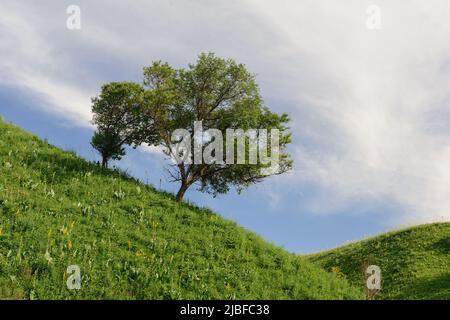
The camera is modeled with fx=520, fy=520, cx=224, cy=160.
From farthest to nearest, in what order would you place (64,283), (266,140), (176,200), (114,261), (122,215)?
(266,140), (176,200), (122,215), (114,261), (64,283)

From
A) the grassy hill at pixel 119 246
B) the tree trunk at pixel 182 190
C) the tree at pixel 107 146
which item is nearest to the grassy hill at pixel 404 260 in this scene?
the grassy hill at pixel 119 246

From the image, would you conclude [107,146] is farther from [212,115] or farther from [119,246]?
[119,246]

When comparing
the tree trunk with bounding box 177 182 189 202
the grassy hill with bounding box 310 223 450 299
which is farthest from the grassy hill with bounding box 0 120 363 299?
the grassy hill with bounding box 310 223 450 299

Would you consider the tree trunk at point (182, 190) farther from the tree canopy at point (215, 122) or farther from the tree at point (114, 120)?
the tree at point (114, 120)

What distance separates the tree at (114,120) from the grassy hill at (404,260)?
19442mm

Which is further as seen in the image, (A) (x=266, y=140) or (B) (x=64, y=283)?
(A) (x=266, y=140)

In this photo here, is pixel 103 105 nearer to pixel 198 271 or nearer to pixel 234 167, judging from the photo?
pixel 234 167

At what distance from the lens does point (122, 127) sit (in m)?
43.7

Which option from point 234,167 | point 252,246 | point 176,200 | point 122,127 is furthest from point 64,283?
point 122,127

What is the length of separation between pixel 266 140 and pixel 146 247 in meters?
15.0

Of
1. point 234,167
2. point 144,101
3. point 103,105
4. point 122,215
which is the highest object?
point 103,105

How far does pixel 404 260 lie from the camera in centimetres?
3847

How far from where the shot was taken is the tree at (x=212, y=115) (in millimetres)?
35438

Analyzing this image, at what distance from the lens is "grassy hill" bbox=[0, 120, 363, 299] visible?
19.5 metres
